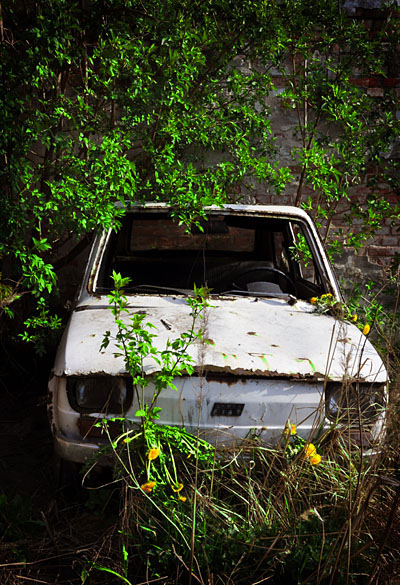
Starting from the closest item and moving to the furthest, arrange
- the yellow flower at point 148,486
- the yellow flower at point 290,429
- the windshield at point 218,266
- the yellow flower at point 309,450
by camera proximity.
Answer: the yellow flower at point 148,486 → the yellow flower at point 309,450 → the yellow flower at point 290,429 → the windshield at point 218,266

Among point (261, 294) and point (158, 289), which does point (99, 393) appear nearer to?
point (158, 289)

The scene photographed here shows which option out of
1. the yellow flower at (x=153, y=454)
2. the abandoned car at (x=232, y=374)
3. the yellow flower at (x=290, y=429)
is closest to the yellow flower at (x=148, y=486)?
the yellow flower at (x=153, y=454)

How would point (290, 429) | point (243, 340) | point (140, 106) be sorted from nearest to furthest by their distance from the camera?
point (290, 429) → point (243, 340) → point (140, 106)

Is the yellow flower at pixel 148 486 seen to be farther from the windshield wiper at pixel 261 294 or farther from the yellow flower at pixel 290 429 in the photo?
the windshield wiper at pixel 261 294

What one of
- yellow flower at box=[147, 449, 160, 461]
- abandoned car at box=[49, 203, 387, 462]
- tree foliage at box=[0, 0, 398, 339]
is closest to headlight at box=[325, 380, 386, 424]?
abandoned car at box=[49, 203, 387, 462]

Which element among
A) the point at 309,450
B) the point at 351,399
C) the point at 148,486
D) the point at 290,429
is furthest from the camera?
the point at 351,399

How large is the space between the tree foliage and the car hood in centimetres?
81

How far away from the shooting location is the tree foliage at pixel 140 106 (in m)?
3.35

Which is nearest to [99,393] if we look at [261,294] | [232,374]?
[232,374]

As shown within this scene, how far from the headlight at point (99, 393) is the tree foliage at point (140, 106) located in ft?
3.77

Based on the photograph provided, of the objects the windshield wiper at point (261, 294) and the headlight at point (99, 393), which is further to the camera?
the windshield wiper at point (261, 294)

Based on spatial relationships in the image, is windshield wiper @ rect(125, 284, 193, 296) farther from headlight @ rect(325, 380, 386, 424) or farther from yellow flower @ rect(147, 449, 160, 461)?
yellow flower @ rect(147, 449, 160, 461)

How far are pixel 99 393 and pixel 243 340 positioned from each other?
69 cm

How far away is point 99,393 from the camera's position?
2.29 meters
